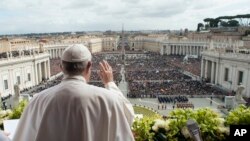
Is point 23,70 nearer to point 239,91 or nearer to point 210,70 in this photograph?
point 210,70

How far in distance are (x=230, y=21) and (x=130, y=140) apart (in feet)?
476

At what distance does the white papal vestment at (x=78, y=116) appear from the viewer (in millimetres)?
2854

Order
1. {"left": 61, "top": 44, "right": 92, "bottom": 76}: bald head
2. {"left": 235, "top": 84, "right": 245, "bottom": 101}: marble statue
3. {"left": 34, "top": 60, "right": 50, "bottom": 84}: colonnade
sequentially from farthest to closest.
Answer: {"left": 34, "top": 60, "right": 50, "bottom": 84}: colonnade → {"left": 235, "top": 84, "right": 245, "bottom": 101}: marble statue → {"left": 61, "top": 44, "right": 92, "bottom": 76}: bald head

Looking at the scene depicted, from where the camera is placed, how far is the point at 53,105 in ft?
9.53

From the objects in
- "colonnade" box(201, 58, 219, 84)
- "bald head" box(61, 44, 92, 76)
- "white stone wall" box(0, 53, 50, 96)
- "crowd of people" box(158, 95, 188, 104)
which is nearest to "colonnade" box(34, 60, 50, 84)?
"white stone wall" box(0, 53, 50, 96)

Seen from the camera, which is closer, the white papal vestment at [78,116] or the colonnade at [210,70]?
the white papal vestment at [78,116]

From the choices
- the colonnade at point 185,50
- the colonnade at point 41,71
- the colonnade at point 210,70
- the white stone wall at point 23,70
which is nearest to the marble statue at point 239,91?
the colonnade at point 210,70

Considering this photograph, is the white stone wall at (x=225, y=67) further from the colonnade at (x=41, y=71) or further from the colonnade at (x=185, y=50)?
the colonnade at (x=185, y=50)

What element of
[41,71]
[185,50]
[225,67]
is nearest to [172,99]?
[225,67]

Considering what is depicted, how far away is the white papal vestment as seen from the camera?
2.85 meters

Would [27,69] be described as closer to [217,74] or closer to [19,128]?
[217,74]

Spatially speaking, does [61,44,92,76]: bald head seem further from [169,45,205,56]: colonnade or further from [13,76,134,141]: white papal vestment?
[169,45,205,56]: colonnade

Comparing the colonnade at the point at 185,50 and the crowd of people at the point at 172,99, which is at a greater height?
the colonnade at the point at 185,50

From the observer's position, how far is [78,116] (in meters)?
2.85
